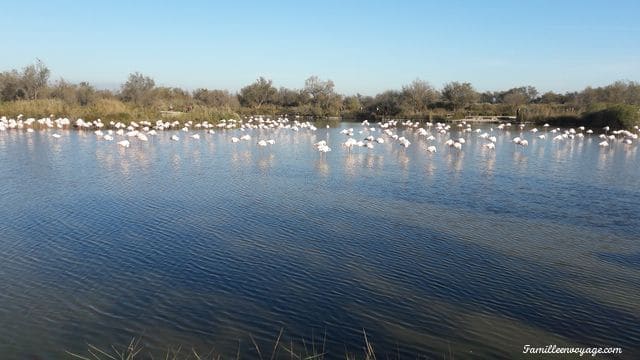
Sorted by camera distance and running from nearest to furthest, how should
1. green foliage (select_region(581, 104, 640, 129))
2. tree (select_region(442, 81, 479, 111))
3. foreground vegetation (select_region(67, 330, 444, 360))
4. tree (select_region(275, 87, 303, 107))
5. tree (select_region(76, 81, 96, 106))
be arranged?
foreground vegetation (select_region(67, 330, 444, 360)), green foliage (select_region(581, 104, 640, 129)), tree (select_region(76, 81, 96, 106)), tree (select_region(442, 81, 479, 111)), tree (select_region(275, 87, 303, 107))

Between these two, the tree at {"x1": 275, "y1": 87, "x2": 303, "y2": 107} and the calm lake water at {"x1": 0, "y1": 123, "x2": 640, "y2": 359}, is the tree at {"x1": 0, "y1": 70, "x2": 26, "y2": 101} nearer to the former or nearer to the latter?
the tree at {"x1": 275, "y1": 87, "x2": 303, "y2": 107}

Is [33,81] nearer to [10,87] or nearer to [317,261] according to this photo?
[10,87]

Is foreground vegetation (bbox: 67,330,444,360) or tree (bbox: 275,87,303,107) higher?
tree (bbox: 275,87,303,107)

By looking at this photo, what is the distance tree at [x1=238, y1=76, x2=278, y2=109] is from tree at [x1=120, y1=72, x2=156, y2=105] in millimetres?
24013

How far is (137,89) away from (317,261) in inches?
2179

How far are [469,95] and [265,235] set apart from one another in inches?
2494

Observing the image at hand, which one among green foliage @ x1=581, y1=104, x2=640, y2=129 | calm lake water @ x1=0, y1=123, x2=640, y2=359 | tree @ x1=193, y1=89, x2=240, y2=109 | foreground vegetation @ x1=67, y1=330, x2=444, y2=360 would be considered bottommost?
foreground vegetation @ x1=67, y1=330, x2=444, y2=360

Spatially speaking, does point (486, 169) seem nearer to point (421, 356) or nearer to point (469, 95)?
point (421, 356)

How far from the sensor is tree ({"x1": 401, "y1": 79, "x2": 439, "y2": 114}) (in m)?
68.5

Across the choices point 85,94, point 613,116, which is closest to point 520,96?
point 613,116

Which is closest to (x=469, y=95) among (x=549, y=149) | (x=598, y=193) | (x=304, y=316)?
(x=549, y=149)

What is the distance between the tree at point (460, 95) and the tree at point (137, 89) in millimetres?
39622

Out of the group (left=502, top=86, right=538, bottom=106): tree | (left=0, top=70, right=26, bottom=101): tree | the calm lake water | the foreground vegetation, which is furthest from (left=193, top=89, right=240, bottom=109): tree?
the foreground vegetation

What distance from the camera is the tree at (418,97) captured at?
225ft
